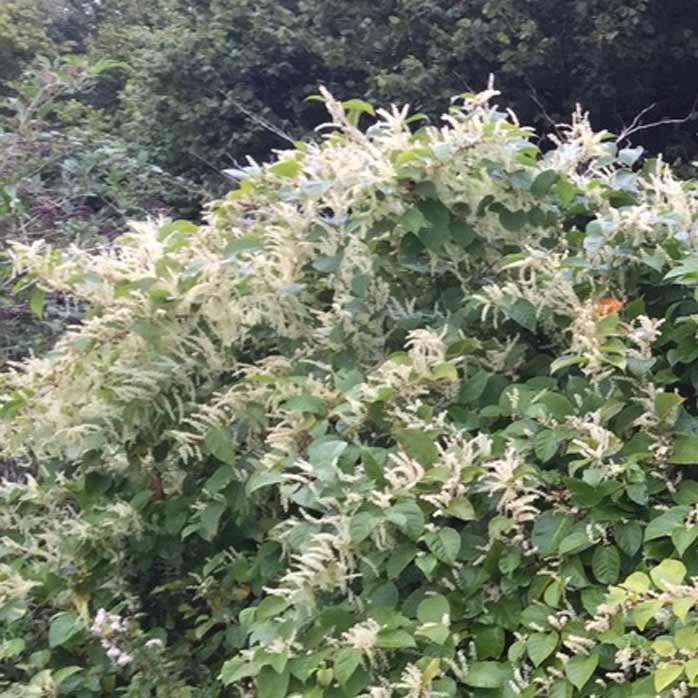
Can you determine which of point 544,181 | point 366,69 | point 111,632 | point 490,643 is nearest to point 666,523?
point 490,643

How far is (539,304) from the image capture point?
6.06ft

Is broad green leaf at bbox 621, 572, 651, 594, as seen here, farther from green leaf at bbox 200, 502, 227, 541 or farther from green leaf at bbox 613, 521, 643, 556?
green leaf at bbox 200, 502, 227, 541

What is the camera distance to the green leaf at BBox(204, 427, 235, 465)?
1.85 meters

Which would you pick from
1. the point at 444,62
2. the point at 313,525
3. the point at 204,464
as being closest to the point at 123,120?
the point at 444,62

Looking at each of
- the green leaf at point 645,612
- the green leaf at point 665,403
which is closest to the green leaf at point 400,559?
the green leaf at point 645,612

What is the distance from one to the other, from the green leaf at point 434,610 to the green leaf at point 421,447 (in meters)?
→ 0.22

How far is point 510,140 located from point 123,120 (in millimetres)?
5597

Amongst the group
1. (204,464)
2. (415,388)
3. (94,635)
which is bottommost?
(94,635)

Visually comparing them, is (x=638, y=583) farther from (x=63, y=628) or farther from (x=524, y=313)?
(x=63, y=628)

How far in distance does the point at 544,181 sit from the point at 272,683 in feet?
3.65

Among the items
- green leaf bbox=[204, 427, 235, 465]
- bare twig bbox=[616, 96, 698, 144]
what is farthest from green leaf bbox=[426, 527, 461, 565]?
bare twig bbox=[616, 96, 698, 144]

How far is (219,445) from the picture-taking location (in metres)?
1.85

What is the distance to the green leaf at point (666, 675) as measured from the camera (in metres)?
1.29

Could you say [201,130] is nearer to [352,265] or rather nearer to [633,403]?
[352,265]
